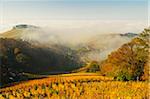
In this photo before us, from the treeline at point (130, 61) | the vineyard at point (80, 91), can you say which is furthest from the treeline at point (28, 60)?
the vineyard at point (80, 91)

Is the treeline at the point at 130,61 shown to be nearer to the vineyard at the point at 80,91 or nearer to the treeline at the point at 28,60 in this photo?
the treeline at the point at 28,60

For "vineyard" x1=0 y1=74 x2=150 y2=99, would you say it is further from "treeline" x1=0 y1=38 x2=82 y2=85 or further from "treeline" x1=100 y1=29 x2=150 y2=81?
"treeline" x1=100 y1=29 x2=150 y2=81

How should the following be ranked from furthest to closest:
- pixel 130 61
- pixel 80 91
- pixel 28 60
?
pixel 130 61, pixel 28 60, pixel 80 91

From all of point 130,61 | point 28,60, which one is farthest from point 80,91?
point 130,61

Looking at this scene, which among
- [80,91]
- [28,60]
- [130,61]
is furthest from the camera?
[130,61]

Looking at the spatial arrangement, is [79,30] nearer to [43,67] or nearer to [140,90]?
[43,67]

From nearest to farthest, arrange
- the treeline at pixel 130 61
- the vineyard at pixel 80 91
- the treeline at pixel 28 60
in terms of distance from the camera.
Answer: the vineyard at pixel 80 91 → the treeline at pixel 28 60 → the treeline at pixel 130 61

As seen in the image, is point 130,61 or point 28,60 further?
point 130,61

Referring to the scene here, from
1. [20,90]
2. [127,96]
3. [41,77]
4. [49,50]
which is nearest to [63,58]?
[49,50]

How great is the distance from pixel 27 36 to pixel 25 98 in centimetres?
484

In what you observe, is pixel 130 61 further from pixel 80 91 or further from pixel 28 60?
pixel 80 91

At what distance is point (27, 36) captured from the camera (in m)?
13.9

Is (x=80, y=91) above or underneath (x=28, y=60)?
underneath

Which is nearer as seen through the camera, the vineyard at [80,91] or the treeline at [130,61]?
the vineyard at [80,91]
